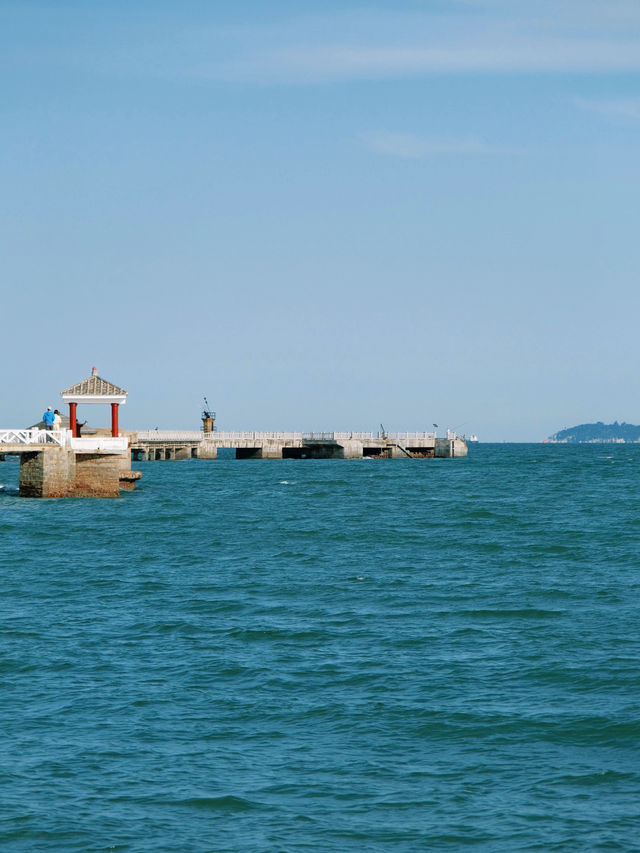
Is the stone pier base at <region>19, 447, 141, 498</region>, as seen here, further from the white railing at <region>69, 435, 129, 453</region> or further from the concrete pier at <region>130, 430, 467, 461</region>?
the concrete pier at <region>130, 430, 467, 461</region>

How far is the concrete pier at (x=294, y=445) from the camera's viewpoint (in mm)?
125562

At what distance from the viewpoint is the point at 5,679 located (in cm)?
1794

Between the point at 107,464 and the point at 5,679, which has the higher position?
the point at 107,464

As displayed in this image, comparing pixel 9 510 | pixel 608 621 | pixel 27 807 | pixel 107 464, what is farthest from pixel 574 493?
pixel 27 807

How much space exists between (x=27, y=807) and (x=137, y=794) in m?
1.28

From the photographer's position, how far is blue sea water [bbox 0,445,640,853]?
12305mm

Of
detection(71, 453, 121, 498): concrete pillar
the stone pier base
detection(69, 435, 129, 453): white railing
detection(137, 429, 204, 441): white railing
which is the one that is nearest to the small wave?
the stone pier base

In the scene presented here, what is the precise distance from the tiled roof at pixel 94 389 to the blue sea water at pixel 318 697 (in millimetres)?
18612

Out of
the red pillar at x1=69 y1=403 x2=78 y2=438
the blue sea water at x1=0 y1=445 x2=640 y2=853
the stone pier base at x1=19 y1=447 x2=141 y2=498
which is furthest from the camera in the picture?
the red pillar at x1=69 y1=403 x2=78 y2=438

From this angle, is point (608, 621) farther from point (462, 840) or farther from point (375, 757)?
point (462, 840)

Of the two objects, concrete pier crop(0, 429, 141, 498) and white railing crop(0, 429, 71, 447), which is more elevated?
white railing crop(0, 429, 71, 447)

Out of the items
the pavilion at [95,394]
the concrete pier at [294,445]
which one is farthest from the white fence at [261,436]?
the pavilion at [95,394]

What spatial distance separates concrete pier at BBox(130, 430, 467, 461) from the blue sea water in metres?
88.0

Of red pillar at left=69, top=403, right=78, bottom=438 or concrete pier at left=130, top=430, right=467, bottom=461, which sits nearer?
red pillar at left=69, top=403, right=78, bottom=438
